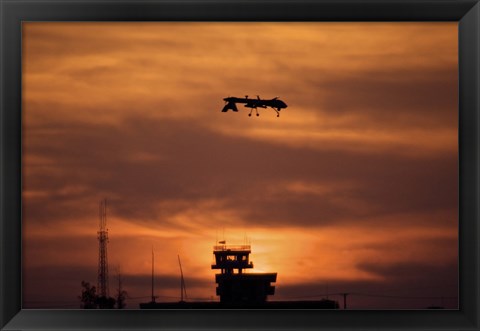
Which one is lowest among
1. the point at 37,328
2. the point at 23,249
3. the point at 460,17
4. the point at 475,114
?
the point at 37,328

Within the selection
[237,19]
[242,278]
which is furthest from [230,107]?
[242,278]

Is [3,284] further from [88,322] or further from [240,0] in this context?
[240,0]

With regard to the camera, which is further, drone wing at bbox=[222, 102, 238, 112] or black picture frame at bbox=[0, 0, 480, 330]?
→ drone wing at bbox=[222, 102, 238, 112]

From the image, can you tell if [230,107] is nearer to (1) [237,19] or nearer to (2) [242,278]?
(1) [237,19]

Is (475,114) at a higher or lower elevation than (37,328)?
higher

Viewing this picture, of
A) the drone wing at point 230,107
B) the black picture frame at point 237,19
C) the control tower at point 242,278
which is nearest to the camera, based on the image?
the black picture frame at point 237,19

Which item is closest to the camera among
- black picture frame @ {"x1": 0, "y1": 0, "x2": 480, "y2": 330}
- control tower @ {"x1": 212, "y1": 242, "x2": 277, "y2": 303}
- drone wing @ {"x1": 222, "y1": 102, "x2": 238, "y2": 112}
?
black picture frame @ {"x1": 0, "y1": 0, "x2": 480, "y2": 330}

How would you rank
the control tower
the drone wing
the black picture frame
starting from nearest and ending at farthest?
the black picture frame → the drone wing → the control tower

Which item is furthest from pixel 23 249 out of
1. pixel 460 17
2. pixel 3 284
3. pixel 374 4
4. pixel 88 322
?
pixel 460 17
